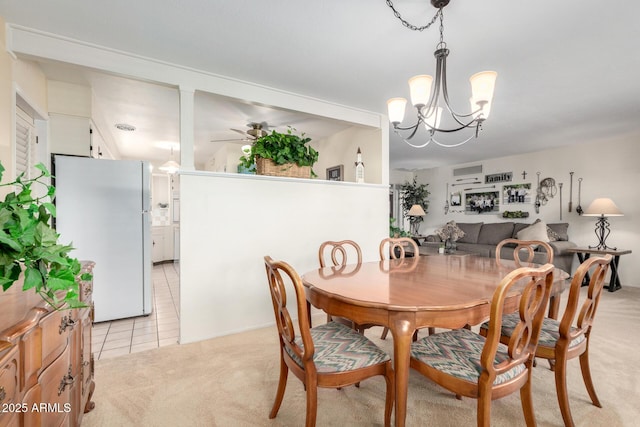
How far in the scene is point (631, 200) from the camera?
468 centimetres

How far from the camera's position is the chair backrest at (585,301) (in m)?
1.44

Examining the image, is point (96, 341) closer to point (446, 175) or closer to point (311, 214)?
point (311, 214)

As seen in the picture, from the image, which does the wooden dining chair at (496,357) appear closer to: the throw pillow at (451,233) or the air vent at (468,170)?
the throw pillow at (451,233)

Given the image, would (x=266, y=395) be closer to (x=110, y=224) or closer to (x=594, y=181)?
(x=110, y=224)

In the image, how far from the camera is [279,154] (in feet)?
9.61

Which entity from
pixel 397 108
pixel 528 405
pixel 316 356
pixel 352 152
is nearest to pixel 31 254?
pixel 316 356

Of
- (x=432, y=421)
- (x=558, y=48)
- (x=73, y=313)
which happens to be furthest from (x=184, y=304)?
(x=558, y=48)

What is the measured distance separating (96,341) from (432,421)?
2.79m

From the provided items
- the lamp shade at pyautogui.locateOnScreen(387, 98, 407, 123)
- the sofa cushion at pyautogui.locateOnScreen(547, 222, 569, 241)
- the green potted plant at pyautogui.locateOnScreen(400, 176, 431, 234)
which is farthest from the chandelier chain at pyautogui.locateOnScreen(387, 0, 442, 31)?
the green potted plant at pyautogui.locateOnScreen(400, 176, 431, 234)

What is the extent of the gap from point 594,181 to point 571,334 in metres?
5.00

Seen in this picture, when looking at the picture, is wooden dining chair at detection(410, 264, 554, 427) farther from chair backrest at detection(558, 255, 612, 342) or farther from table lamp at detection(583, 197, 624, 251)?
table lamp at detection(583, 197, 624, 251)

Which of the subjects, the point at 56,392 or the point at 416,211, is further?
the point at 416,211

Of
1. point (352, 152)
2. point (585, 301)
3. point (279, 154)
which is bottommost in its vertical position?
point (585, 301)

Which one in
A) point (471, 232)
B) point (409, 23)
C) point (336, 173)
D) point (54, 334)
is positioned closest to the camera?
→ point (54, 334)
